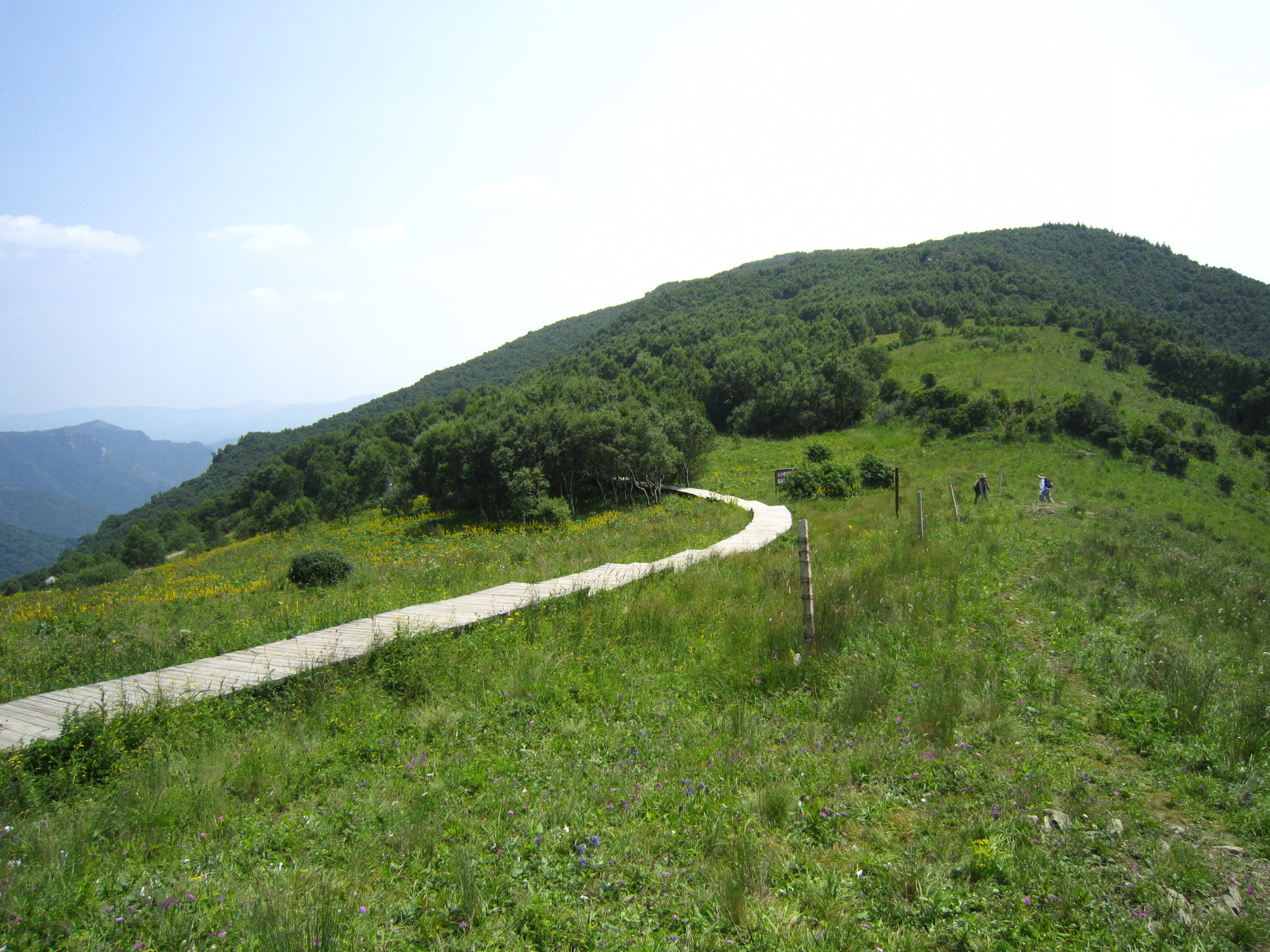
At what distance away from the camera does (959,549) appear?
39.0ft

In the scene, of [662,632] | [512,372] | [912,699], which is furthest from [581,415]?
[512,372]

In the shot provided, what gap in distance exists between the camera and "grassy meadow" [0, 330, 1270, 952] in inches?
122

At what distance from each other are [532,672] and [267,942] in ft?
11.4

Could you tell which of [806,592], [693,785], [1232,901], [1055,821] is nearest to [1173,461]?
[806,592]

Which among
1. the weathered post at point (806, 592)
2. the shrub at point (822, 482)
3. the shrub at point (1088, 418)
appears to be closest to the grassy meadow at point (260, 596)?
the shrub at point (822, 482)

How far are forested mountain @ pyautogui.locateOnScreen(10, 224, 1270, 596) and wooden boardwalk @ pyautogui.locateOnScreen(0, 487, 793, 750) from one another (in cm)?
2101

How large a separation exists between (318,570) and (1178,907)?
54.0 feet

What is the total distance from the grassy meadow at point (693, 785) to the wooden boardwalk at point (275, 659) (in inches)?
11.8

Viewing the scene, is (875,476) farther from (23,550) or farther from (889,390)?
(23,550)

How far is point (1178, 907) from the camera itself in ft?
10.3

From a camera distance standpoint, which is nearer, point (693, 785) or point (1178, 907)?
point (1178, 907)

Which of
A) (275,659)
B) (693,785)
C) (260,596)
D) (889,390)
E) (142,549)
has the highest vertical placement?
(889,390)

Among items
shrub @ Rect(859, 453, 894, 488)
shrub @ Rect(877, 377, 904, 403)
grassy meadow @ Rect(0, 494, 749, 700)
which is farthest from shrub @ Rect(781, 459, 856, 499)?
shrub @ Rect(877, 377, 904, 403)

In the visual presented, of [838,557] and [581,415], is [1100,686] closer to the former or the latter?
[838,557]
